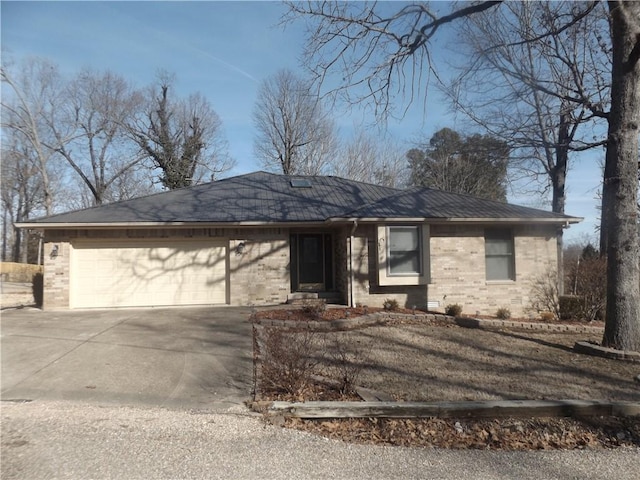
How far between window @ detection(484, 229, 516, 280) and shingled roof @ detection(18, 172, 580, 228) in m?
0.72

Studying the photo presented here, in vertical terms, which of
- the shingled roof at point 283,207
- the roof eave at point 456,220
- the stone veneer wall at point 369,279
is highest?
the shingled roof at point 283,207

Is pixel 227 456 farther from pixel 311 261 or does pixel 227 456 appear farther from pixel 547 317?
pixel 311 261

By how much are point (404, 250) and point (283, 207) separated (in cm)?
430

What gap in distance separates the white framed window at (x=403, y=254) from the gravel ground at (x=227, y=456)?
26.0 ft

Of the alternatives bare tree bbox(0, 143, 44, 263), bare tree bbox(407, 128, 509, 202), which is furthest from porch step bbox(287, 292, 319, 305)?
bare tree bbox(0, 143, 44, 263)

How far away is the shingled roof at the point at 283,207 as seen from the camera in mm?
12828

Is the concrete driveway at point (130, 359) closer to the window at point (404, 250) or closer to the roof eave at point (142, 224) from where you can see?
the roof eave at point (142, 224)

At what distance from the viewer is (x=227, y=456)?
154 inches

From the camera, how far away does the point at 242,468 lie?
3.71 metres

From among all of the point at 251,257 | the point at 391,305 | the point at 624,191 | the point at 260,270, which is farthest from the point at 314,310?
the point at 624,191

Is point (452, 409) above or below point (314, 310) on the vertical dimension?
below

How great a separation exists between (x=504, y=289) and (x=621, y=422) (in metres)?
8.73

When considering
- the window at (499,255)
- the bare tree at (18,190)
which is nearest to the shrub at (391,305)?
the window at (499,255)

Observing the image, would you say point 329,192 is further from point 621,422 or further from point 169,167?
point 169,167
